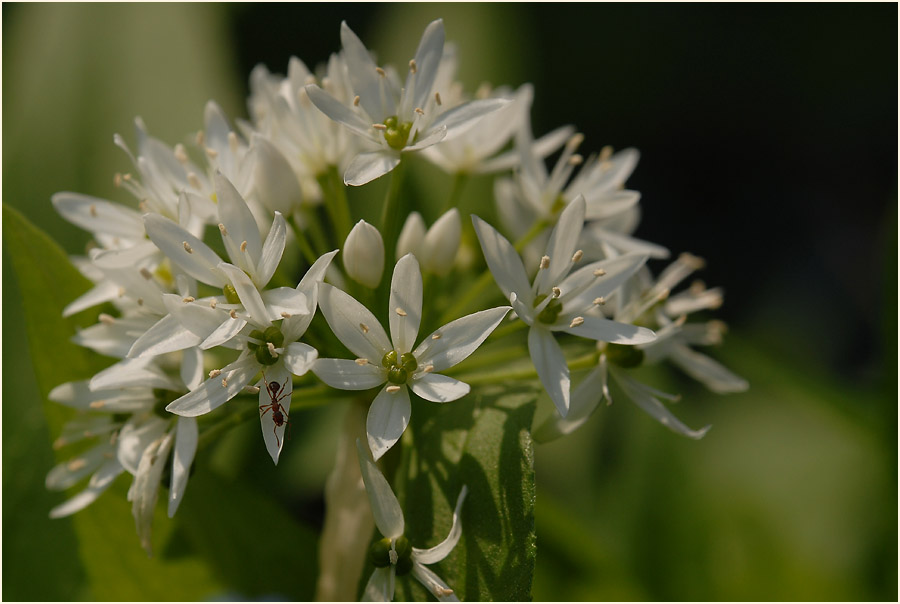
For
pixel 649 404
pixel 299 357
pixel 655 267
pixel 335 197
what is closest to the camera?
pixel 299 357

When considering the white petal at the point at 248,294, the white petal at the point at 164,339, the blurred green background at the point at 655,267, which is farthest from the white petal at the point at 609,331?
the blurred green background at the point at 655,267

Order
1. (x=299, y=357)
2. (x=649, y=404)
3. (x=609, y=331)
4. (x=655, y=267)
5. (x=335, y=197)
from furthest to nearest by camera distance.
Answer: (x=655, y=267), (x=335, y=197), (x=649, y=404), (x=609, y=331), (x=299, y=357)

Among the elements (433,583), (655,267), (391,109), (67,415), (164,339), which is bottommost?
(655,267)

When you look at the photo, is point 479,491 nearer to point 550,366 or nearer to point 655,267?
point 550,366

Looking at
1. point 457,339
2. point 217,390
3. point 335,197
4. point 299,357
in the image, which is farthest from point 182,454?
point 335,197

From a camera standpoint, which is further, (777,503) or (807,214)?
(807,214)

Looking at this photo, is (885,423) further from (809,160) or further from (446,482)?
(809,160)

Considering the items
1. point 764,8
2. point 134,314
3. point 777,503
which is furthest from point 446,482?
point 764,8
